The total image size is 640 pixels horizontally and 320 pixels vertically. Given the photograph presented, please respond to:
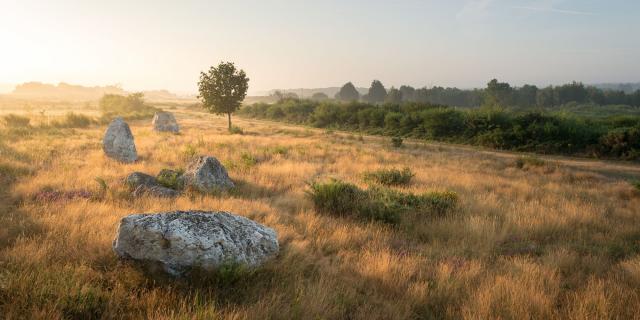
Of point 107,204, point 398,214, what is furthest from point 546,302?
point 107,204

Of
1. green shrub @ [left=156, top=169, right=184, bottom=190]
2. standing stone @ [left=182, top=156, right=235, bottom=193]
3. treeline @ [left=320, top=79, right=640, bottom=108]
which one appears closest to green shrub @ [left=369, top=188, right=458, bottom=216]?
standing stone @ [left=182, top=156, right=235, bottom=193]

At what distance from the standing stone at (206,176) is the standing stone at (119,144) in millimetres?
6360

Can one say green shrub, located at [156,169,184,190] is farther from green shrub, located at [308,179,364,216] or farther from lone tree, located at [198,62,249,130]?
lone tree, located at [198,62,249,130]

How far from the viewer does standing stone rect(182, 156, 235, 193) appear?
909 cm

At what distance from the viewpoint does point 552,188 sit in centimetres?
1183

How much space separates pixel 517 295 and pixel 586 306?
673 mm

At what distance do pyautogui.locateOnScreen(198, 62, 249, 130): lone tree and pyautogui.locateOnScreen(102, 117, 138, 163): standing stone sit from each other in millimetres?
20416

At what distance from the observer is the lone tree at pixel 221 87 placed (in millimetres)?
34750

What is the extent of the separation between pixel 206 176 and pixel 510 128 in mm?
27958

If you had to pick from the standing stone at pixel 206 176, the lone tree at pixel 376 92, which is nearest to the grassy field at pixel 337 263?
the standing stone at pixel 206 176

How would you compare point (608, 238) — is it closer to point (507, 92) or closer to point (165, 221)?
point (165, 221)

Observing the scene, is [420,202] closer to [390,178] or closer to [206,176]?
[390,178]

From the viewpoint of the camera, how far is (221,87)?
35.0 meters

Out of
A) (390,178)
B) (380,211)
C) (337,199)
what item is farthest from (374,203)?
(390,178)
